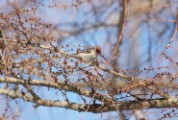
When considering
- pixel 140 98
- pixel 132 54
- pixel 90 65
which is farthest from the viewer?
pixel 132 54

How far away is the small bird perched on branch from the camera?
153 centimetres

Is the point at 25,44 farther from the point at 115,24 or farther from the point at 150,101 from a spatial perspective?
the point at 115,24

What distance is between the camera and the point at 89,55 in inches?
61.4

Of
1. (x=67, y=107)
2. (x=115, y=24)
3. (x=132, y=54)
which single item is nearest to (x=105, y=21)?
(x=115, y=24)

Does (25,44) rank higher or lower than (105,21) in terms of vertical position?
lower

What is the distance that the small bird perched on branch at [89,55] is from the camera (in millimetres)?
1531

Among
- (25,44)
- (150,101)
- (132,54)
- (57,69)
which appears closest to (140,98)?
(150,101)

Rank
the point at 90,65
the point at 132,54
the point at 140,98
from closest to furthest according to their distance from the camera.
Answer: the point at 90,65 → the point at 140,98 → the point at 132,54

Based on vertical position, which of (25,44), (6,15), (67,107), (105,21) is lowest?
(67,107)

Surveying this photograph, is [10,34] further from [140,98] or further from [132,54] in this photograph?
[132,54]

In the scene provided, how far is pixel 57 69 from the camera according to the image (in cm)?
157

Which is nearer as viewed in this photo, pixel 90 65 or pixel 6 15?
pixel 90 65

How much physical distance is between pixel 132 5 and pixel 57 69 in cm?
183

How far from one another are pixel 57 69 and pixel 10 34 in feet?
0.78
